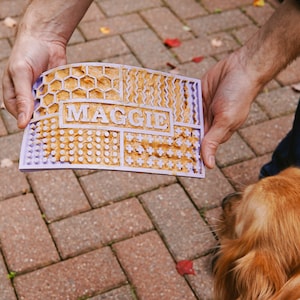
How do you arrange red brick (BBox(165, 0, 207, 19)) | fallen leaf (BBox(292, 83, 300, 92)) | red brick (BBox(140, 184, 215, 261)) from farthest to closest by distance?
1. red brick (BBox(165, 0, 207, 19))
2. fallen leaf (BBox(292, 83, 300, 92))
3. red brick (BBox(140, 184, 215, 261))

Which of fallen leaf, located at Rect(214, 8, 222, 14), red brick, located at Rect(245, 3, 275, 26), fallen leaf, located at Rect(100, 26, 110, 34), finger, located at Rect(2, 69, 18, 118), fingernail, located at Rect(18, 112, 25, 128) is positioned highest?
fingernail, located at Rect(18, 112, 25, 128)

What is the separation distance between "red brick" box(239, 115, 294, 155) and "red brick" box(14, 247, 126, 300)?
120 cm

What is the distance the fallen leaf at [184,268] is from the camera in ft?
10.3

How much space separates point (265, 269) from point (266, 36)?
98cm

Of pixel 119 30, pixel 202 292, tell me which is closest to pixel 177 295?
pixel 202 292

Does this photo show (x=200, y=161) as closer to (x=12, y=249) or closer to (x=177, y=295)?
(x=177, y=295)

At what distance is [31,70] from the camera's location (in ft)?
8.07

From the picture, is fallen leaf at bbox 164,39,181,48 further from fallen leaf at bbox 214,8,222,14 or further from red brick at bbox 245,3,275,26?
red brick at bbox 245,3,275,26

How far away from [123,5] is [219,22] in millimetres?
745

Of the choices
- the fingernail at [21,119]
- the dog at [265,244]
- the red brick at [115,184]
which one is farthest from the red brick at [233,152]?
the fingernail at [21,119]

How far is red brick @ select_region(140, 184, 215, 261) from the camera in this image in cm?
324

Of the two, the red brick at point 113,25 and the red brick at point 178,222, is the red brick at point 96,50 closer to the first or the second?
the red brick at point 113,25

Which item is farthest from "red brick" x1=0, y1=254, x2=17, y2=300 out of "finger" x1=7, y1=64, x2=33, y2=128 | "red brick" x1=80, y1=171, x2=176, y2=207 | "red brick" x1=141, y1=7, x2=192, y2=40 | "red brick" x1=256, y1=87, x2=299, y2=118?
"red brick" x1=141, y1=7, x2=192, y2=40

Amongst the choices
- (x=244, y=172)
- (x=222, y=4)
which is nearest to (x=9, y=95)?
(x=244, y=172)
